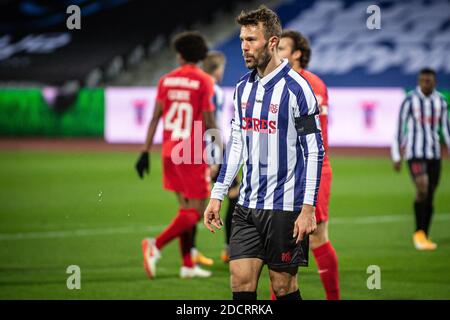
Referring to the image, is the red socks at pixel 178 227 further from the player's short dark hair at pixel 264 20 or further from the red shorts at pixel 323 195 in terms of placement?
the player's short dark hair at pixel 264 20

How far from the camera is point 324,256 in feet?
20.5

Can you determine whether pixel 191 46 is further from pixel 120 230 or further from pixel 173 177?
pixel 120 230

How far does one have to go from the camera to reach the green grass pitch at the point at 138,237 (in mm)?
7359

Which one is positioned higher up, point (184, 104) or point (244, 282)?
point (184, 104)

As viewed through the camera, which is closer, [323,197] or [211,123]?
[323,197]

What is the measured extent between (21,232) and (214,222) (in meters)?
5.88

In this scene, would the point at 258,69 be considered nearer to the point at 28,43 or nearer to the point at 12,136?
the point at 12,136

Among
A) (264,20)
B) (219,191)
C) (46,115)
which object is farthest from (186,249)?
(46,115)

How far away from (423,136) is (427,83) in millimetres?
609

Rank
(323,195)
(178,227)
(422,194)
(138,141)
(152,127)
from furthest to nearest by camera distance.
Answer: (138,141), (422,194), (152,127), (178,227), (323,195)

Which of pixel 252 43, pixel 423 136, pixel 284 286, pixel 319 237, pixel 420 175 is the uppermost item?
pixel 252 43

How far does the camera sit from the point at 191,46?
26.1ft

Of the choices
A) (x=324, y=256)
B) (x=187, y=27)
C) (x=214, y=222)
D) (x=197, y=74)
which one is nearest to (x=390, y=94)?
(x=187, y=27)

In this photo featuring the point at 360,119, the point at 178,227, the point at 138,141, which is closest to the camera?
the point at 178,227
